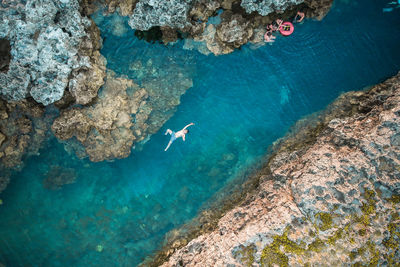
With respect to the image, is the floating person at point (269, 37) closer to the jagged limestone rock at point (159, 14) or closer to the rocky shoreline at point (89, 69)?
the rocky shoreline at point (89, 69)

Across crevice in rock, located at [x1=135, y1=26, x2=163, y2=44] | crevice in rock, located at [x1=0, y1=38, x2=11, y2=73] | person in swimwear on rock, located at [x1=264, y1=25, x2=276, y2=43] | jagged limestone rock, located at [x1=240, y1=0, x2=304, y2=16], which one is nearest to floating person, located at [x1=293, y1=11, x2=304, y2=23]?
jagged limestone rock, located at [x1=240, y1=0, x2=304, y2=16]

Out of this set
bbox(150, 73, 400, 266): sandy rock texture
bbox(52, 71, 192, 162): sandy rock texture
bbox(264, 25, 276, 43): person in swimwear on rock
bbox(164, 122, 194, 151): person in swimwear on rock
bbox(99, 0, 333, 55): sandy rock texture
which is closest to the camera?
bbox(150, 73, 400, 266): sandy rock texture

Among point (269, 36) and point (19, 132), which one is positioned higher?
point (19, 132)

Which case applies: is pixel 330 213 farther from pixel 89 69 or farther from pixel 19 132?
pixel 19 132

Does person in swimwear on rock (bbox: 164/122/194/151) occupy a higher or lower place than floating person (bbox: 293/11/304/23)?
lower

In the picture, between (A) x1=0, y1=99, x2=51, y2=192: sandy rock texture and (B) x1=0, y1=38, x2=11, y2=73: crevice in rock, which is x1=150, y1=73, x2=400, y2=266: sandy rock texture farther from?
(B) x1=0, y1=38, x2=11, y2=73: crevice in rock

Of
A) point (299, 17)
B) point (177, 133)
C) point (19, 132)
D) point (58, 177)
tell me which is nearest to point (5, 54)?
point (19, 132)
